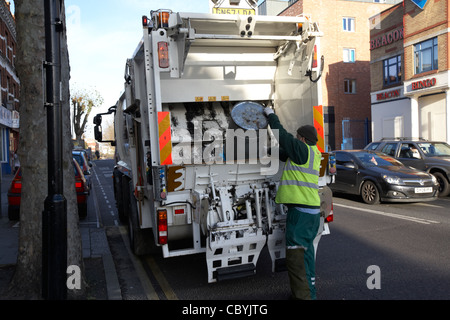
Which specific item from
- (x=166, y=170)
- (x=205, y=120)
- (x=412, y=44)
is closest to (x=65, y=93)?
(x=166, y=170)

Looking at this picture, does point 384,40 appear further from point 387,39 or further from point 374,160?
point 374,160

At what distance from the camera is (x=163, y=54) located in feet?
14.1

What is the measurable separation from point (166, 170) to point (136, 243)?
6.65 feet

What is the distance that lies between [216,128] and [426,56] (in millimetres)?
17954

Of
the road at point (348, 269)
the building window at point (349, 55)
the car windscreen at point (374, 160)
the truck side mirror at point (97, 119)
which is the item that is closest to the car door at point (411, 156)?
the car windscreen at point (374, 160)

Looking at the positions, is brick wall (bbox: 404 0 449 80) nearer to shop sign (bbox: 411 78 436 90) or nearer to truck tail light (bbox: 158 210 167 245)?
shop sign (bbox: 411 78 436 90)

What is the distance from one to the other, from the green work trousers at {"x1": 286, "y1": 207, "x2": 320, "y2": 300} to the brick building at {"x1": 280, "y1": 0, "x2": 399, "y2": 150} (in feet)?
81.8

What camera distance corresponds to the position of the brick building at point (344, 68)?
28.6 m

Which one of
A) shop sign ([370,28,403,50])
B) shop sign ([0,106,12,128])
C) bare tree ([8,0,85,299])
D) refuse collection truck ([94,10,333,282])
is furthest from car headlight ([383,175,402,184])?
shop sign ([0,106,12,128])

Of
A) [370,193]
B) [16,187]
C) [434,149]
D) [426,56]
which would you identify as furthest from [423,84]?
[16,187]

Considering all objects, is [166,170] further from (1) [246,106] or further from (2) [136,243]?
(2) [136,243]

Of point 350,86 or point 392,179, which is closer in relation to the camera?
point 392,179

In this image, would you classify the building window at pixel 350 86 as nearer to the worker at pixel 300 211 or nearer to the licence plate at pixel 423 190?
the licence plate at pixel 423 190
